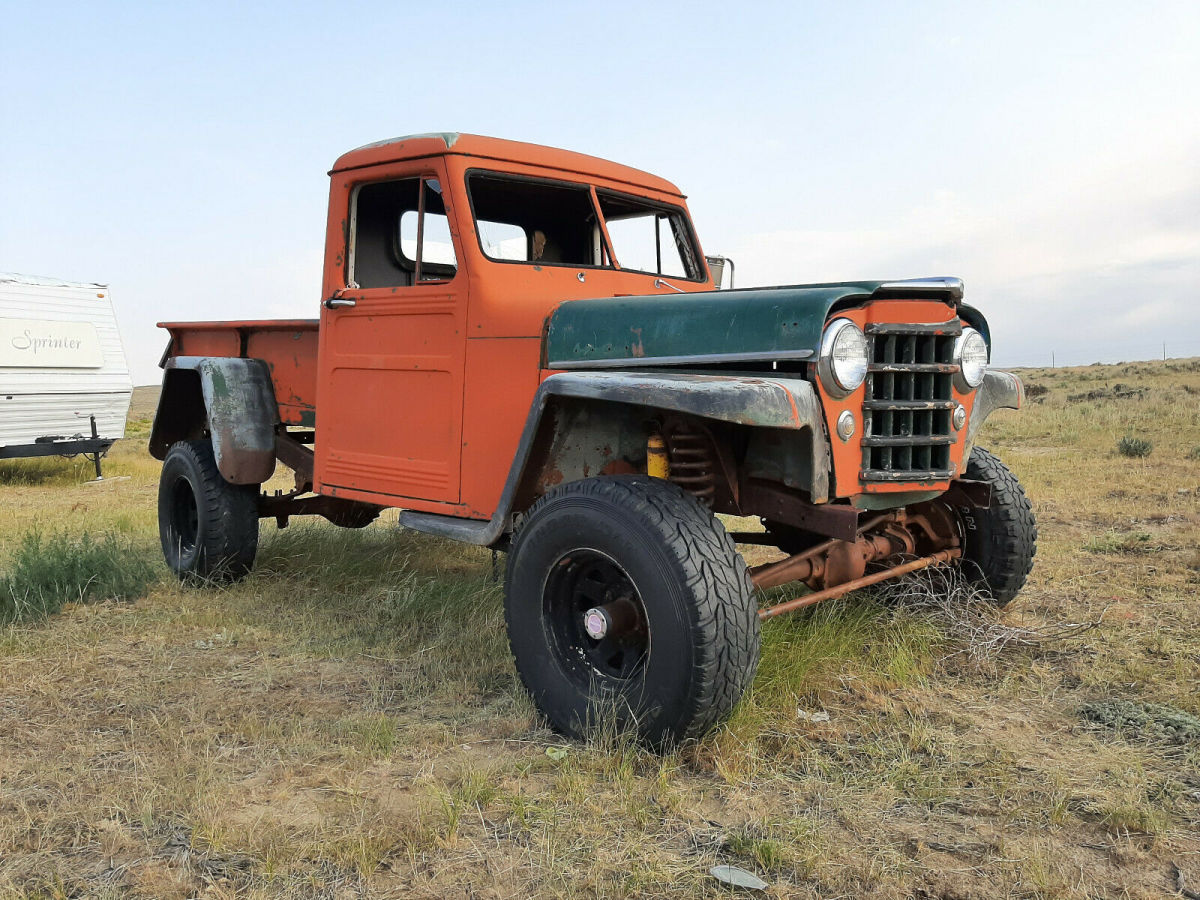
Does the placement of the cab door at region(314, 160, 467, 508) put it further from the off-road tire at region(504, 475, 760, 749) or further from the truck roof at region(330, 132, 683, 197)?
the off-road tire at region(504, 475, 760, 749)

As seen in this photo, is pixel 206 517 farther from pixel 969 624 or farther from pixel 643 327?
pixel 969 624

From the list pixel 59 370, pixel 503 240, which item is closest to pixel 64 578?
pixel 503 240

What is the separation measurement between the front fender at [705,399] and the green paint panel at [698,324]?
14 cm

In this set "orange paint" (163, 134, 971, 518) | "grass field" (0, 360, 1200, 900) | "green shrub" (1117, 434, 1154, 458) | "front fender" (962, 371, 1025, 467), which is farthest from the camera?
"green shrub" (1117, 434, 1154, 458)

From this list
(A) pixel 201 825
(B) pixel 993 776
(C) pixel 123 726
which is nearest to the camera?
(A) pixel 201 825

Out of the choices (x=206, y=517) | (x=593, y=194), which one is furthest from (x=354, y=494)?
A: (x=593, y=194)

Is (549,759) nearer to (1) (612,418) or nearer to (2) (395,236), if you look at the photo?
(1) (612,418)

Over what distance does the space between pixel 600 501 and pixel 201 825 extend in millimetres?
1515

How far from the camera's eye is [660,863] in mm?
2492

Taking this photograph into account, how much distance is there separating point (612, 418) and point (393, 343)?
123cm

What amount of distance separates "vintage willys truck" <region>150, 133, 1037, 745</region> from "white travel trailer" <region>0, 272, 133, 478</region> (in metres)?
7.50

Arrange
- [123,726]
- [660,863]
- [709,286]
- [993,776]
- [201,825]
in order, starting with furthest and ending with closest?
[709,286] < [123,726] < [993,776] < [201,825] < [660,863]

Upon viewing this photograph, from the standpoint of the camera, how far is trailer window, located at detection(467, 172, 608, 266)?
13.9 ft

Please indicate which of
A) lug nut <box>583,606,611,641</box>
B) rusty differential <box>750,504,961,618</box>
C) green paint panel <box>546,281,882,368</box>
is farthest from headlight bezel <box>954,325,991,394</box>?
lug nut <box>583,606,611,641</box>
